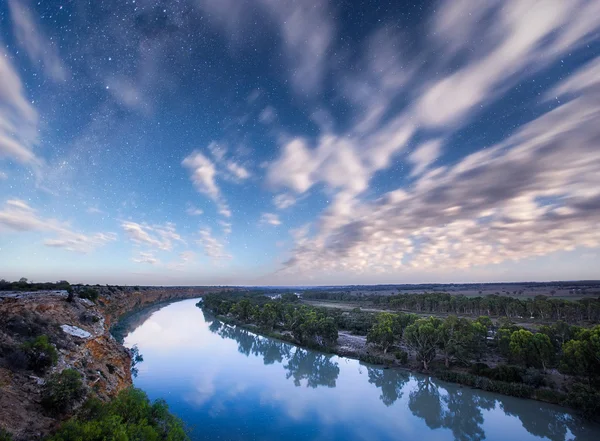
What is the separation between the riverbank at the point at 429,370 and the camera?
110ft

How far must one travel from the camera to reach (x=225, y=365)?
4750cm

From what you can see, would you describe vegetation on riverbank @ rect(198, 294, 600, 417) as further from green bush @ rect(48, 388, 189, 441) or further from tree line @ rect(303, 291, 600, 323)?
green bush @ rect(48, 388, 189, 441)

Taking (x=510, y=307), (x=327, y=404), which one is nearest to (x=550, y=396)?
(x=327, y=404)

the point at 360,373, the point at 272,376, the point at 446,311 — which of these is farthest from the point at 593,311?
the point at 272,376

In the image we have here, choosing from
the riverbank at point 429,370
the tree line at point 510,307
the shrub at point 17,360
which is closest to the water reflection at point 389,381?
the riverbank at point 429,370

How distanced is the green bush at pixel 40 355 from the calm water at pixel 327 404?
43.8 ft

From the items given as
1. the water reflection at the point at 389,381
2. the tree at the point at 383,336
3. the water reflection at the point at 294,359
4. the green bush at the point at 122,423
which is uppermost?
the green bush at the point at 122,423

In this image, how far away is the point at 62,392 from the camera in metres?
15.6

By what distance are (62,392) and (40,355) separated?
Answer: 6.08 m

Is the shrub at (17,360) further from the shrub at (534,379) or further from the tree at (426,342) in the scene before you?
the shrub at (534,379)

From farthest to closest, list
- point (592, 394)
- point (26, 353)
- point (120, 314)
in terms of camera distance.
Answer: point (120, 314), point (592, 394), point (26, 353)

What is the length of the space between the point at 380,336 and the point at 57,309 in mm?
47404

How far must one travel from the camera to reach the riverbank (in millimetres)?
33406

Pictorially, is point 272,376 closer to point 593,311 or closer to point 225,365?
point 225,365
